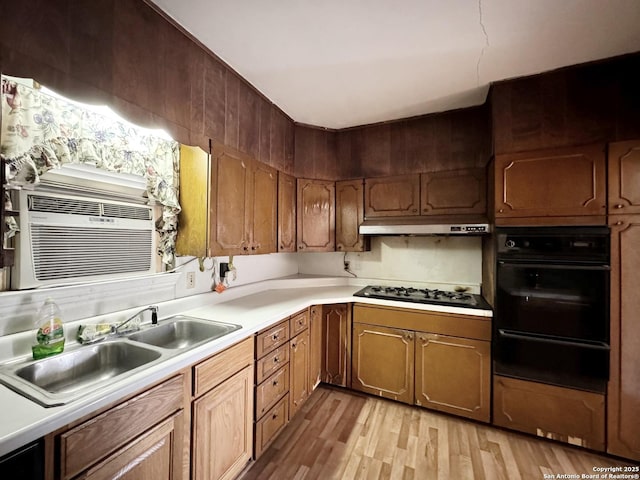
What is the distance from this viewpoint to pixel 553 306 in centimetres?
176

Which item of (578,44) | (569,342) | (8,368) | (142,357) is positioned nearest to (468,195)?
(578,44)

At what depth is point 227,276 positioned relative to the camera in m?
2.18

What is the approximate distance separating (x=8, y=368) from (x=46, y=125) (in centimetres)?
93

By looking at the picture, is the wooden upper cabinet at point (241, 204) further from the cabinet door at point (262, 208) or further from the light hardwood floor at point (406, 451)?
the light hardwood floor at point (406, 451)

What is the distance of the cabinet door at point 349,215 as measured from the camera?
2.63 m

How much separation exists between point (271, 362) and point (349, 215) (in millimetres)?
1524

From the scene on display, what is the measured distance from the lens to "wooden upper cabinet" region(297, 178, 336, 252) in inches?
101

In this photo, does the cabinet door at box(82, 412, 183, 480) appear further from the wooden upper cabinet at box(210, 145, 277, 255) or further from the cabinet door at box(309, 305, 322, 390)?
the cabinet door at box(309, 305, 322, 390)

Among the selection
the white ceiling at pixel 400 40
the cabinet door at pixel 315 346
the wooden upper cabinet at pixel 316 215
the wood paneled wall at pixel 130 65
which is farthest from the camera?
the wooden upper cabinet at pixel 316 215

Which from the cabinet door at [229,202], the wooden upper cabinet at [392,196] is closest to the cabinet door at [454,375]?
the wooden upper cabinet at [392,196]

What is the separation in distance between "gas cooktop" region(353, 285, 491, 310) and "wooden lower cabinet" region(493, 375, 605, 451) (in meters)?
0.54

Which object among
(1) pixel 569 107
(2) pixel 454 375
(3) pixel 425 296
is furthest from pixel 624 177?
(2) pixel 454 375

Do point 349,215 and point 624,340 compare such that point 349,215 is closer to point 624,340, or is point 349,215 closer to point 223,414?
point 223,414

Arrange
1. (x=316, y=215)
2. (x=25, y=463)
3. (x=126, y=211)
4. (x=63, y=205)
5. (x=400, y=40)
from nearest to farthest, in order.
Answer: (x=25, y=463) < (x=63, y=205) < (x=126, y=211) < (x=400, y=40) < (x=316, y=215)
